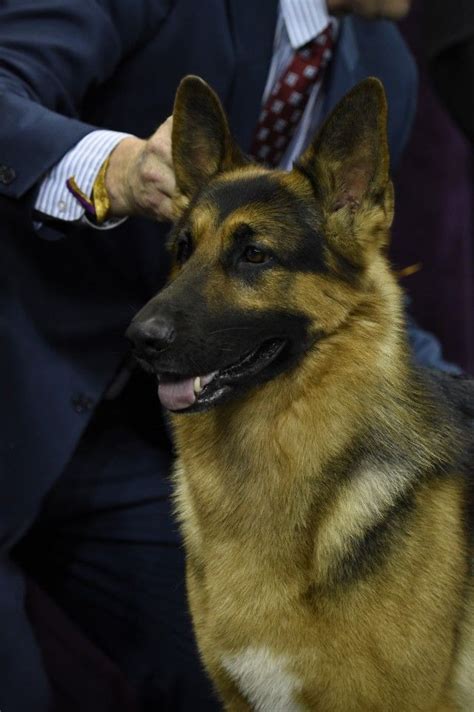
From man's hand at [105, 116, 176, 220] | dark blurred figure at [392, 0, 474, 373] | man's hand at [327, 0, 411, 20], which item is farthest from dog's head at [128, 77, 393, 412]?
dark blurred figure at [392, 0, 474, 373]

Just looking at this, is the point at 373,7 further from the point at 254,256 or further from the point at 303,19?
the point at 254,256

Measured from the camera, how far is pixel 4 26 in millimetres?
1780

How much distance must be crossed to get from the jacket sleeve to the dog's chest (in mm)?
759

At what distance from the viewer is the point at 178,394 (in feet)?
4.53

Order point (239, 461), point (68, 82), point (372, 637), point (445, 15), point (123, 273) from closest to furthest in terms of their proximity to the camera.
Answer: point (372, 637)
point (239, 461)
point (445, 15)
point (68, 82)
point (123, 273)

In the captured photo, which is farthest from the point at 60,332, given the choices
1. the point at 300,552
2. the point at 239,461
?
the point at 300,552

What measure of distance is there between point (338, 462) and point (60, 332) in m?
0.62

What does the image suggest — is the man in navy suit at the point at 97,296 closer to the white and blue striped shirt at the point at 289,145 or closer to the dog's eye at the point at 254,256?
the white and blue striped shirt at the point at 289,145

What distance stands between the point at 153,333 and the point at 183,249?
221 millimetres

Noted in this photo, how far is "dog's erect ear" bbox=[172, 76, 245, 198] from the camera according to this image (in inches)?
58.7

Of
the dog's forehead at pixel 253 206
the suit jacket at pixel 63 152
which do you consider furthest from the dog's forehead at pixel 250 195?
the suit jacket at pixel 63 152

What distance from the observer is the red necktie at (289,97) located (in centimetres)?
194

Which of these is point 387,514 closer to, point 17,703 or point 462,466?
point 462,466

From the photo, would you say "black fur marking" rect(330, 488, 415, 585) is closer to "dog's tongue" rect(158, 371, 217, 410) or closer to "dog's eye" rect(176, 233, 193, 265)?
"dog's tongue" rect(158, 371, 217, 410)
